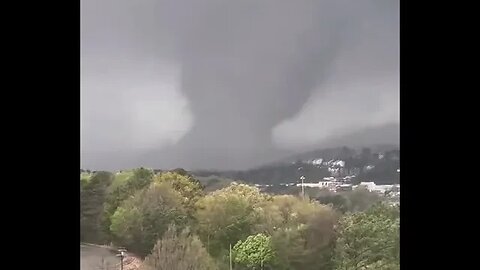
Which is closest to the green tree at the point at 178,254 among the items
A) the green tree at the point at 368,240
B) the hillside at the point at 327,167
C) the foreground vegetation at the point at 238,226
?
the foreground vegetation at the point at 238,226

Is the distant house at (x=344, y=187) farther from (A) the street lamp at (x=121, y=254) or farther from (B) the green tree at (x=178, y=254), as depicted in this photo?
(A) the street lamp at (x=121, y=254)

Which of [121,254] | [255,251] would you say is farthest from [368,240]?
[121,254]

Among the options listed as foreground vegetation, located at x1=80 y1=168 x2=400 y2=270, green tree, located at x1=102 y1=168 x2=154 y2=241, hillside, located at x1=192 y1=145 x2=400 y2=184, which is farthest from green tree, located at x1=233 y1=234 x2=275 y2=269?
green tree, located at x1=102 y1=168 x2=154 y2=241
